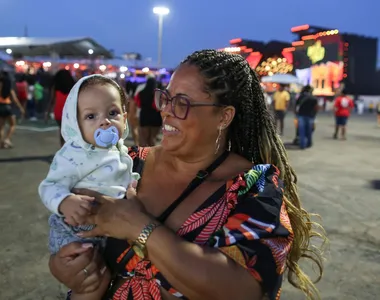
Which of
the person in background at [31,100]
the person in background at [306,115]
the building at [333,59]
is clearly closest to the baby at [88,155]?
the person in background at [306,115]

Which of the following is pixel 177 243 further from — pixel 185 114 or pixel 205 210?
pixel 185 114

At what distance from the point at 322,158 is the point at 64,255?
10.1 metres

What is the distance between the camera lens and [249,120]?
1.96m

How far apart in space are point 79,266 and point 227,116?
0.80 metres

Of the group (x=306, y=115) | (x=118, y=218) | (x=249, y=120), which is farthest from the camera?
(x=306, y=115)

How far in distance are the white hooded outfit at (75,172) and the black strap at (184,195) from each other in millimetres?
207

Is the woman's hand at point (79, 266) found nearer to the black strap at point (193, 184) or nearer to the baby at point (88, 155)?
the baby at point (88, 155)

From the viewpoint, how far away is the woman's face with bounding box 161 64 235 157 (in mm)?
1765

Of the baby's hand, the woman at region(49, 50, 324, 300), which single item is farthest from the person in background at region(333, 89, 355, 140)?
the baby's hand

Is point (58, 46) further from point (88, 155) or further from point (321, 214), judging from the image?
point (88, 155)

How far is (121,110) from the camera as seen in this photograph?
197cm

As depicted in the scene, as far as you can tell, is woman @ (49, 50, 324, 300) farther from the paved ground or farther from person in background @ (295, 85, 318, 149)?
person in background @ (295, 85, 318, 149)

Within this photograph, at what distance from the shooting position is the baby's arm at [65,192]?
67.4 inches

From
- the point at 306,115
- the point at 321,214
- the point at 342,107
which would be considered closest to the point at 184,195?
the point at 321,214
